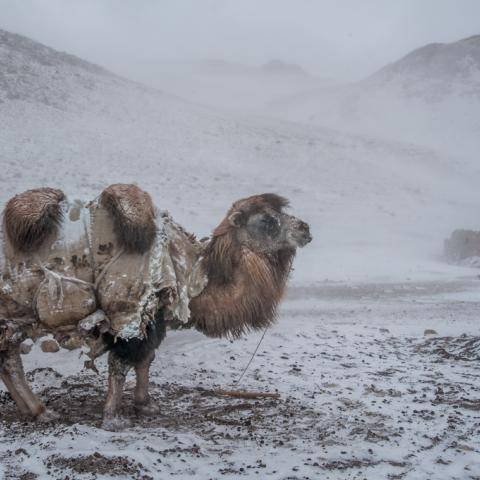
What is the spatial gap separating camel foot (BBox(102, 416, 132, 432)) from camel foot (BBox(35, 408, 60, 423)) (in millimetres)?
478

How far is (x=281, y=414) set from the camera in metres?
5.26

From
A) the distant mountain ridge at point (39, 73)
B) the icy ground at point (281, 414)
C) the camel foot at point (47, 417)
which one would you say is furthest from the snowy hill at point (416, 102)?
the camel foot at point (47, 417)

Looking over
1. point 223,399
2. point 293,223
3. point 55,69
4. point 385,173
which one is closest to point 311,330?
point 223,399

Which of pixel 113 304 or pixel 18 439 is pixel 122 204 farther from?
pixel 18 439

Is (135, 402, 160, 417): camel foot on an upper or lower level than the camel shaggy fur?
lower

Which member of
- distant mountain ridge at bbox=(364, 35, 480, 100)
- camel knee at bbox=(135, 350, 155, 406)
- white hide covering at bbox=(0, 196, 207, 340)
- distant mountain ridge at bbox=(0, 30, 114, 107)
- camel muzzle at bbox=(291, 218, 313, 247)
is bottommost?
camel knee at bbox=(135, 350, 155, 406)

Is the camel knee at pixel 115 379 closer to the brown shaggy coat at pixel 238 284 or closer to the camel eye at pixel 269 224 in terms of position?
the brown shaggy coat at pixel 238 284

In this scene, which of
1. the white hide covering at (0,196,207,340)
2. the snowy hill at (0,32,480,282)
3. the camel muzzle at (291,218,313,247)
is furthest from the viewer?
the snowy hill at (0,32,480,282)

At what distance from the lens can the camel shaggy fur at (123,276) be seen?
15.4ft

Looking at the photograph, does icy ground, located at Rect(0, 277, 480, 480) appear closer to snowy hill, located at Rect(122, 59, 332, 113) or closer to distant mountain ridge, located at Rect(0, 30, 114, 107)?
distant mountain ridge, located at Rect(0, 30, 114, 107)

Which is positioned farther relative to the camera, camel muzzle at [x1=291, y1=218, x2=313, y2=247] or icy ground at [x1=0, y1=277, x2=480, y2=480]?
camel muzzle at [x1=291, y1=218, x2=313, y2=247]

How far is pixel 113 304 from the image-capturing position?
4672 mm

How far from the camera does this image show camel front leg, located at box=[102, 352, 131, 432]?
486 cm

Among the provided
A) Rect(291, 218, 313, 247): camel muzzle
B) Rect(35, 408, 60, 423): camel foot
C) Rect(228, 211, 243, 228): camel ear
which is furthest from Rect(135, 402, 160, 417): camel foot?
Rect(291, 218, 313, 247): camel muzzle
